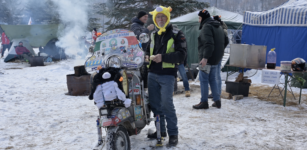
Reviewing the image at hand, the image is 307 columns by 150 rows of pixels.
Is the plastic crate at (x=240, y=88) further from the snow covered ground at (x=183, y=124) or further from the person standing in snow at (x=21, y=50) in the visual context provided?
the person standing in snow at (x=21, y=50)

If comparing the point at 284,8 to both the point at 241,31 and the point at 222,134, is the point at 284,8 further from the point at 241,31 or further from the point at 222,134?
the point at 222,134

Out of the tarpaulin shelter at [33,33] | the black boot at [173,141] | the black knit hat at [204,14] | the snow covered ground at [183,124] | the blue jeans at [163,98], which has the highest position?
the tarpaulin shelter at [33,33]

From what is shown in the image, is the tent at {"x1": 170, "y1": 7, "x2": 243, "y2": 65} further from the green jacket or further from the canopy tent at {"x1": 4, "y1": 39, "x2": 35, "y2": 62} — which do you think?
the canopy tent at {"x1": 4, "y1": 39, "x2": 35, "y2": 62}

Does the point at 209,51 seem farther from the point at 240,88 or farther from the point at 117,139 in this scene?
the point at 117,139

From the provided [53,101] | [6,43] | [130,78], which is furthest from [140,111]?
[6,43]

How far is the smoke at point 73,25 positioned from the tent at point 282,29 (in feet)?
46.2

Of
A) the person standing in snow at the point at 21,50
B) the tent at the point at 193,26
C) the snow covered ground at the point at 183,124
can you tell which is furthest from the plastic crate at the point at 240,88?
the person standing in snow at the point at 21,50

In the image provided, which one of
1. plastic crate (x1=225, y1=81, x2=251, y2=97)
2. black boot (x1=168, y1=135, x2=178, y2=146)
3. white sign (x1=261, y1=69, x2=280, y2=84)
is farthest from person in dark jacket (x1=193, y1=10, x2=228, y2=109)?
black boot (x1=168, y1=135, x2=178, y2=146)

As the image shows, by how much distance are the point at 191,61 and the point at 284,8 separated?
14.7 ft

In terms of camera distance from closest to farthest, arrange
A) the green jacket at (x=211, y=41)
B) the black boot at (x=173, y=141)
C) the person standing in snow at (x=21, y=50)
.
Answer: the black boot at (x=173, y=141), the green jacket at (x=211, y=41), the person standing in snow at (x=21, y=50)

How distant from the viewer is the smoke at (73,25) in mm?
20078

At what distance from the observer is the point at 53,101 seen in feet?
22.1

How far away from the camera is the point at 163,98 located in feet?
11.3

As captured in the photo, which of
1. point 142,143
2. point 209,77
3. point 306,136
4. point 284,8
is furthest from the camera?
point 284,8
